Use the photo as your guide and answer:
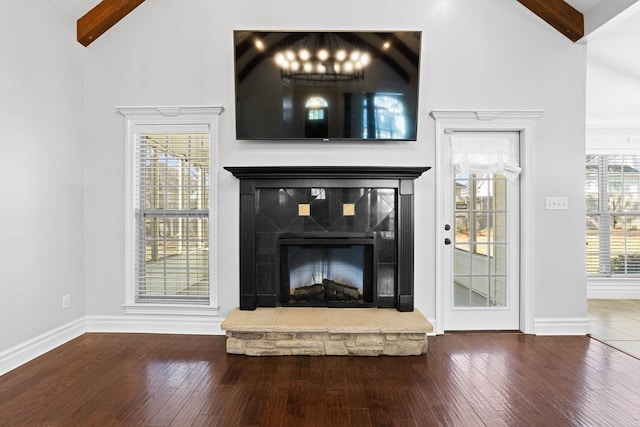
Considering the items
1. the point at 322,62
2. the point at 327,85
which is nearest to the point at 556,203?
the point at 327,85

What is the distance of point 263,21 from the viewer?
3217mm

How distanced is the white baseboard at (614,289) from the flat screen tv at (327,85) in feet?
12.6

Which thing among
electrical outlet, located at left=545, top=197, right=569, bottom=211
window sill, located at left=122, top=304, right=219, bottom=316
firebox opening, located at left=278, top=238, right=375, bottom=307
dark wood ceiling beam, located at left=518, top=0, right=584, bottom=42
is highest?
dark wood ceiling beam, located at left=518, top=0, right=584, bottom=42

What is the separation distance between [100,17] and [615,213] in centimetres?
675

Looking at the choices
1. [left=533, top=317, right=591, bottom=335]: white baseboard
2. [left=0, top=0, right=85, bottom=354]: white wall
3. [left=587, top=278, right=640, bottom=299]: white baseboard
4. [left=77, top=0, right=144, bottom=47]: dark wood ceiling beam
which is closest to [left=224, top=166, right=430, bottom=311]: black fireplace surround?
[left=533, top=317, right=591, bottom=335]: white baseboard

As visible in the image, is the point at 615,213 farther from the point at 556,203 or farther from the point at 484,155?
the point at 484,155

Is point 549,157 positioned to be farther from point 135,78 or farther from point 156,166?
point 135,78

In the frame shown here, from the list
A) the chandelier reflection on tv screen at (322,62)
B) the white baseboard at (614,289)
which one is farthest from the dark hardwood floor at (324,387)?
the chandelier reflection on tv screen at (322,62)

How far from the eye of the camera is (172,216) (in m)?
3.33

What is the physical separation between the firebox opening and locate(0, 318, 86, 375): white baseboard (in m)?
1.91

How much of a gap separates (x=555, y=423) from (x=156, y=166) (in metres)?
3.65

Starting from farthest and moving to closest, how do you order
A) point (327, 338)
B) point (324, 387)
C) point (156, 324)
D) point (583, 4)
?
point (156, 324) < point (583, 4) < point (327, 338) < point (324, 387)

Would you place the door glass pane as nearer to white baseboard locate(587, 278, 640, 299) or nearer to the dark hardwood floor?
the dark hardwood floor

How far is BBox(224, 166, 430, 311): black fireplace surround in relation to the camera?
3.10 metres
